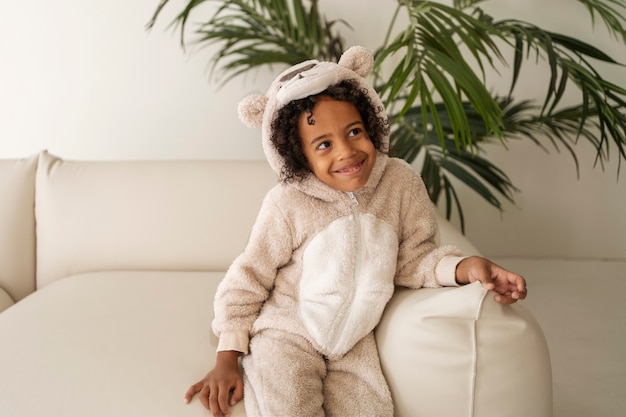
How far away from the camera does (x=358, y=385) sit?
1.13m

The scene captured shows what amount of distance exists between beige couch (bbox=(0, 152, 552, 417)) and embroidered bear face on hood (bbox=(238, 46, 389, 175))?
389mm

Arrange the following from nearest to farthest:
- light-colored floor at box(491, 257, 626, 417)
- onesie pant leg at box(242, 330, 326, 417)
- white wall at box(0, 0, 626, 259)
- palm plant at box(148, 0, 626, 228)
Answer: onesie pant leg at box(242, 330, 326, 417)
palm plant at box(148, 0, 626, 228)
light-colored floor at box(491, 257, 626, 417)
white wall at box(0, 0, 626, 259)

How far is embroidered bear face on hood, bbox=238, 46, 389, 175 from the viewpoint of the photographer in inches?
45.7

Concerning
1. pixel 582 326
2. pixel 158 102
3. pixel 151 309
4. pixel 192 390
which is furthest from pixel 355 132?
pixel 158 102

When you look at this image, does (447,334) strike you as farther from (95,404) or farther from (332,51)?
(332,51)

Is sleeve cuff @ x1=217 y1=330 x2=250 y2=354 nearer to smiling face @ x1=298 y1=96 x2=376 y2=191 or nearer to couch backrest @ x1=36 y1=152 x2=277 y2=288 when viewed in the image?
smiling face @ x1=298 y1=96 x2=376 y2=191

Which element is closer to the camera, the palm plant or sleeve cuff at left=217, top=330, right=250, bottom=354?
sleeve cuff at left=217, top=330, right=250, bottom=354

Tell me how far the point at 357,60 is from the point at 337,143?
208mm

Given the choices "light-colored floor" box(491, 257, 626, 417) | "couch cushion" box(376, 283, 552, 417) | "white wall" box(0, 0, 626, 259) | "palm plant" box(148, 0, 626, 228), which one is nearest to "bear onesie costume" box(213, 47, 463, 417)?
"couch cushion" box(376, 283, 552, 417)

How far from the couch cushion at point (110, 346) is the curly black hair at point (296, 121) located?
0.44 meters

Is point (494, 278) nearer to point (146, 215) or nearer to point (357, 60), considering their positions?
point (357, 60)

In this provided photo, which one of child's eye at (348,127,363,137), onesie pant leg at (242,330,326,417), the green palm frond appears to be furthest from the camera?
the green palm frond

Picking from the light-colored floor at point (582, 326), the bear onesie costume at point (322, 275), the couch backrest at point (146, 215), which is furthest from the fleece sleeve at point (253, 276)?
the light-colored floor at point (582, 326)

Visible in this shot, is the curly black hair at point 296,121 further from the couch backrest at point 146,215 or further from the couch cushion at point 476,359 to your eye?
the couch backrest at point 146,215
